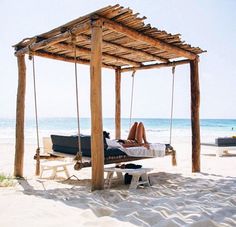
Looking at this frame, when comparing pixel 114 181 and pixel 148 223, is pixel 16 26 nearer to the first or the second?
pixel 114 181

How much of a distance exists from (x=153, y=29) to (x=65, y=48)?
6.04 feet

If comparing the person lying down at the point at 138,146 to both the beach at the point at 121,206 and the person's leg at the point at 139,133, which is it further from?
the beach at the point at 121,206

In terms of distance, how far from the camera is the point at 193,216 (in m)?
3.14

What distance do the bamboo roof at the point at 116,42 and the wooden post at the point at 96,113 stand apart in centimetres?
27

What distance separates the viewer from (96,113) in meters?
4.84

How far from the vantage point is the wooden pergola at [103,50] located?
15.9 feet

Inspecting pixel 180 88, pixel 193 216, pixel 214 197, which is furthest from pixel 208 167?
pixel 180 88

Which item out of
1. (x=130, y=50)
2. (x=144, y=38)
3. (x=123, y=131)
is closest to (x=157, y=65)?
(x=130, y=50)

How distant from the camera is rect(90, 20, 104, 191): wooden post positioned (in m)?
4.81

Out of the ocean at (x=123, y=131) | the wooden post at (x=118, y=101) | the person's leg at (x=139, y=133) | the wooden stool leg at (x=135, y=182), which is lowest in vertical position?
the ocean at (x=123, y=131)

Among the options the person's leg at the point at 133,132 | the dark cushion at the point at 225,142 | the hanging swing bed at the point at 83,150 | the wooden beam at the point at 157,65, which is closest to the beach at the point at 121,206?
the hanging swing bed at the point at 83,150

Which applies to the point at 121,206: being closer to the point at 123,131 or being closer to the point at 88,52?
the point at 88,52

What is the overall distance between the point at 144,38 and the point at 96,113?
71.1 inches

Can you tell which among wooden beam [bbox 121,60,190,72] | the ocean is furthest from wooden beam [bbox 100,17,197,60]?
the ocean
